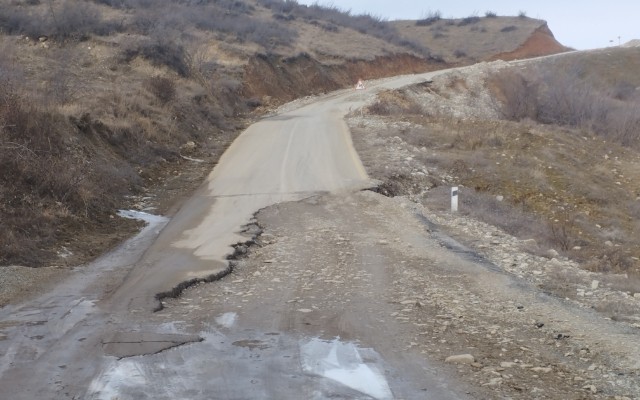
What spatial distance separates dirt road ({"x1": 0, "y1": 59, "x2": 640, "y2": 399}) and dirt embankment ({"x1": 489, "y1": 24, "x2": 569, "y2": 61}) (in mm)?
60910

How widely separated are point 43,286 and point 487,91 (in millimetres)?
39598

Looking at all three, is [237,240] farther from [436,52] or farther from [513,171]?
[436,52]

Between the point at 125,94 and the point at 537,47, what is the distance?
6131cm

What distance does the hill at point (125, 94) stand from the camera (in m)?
11.6

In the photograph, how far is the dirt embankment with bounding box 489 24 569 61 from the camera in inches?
2694

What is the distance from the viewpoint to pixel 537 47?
7312 cm

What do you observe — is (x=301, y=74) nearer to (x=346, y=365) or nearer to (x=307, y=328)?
(x=307, y=328)

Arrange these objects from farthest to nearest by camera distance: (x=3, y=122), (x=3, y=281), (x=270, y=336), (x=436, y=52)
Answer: (x=436, y=52) < (x=3, y=122) < (x=3, y=281) < (x=270, y=336)

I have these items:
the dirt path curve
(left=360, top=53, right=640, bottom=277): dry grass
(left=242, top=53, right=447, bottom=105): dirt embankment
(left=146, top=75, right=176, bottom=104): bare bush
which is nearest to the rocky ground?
the dirt path curve

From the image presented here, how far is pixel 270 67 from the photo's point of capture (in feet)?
137

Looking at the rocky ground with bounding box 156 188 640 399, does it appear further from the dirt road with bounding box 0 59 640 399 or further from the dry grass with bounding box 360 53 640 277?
the dry grass with bounding box 360 53 640 277

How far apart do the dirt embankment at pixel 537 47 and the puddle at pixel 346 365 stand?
64.6 metres

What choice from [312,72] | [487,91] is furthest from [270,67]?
[487,91]

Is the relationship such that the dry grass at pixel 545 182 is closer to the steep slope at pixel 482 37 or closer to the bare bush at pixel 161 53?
the bare bush at pixel 161 53
